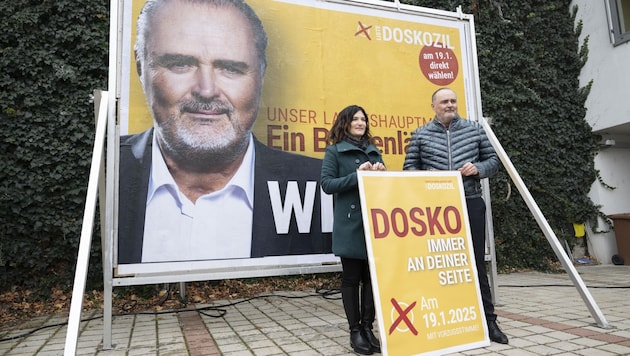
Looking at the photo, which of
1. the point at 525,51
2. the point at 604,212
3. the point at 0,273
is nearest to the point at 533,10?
the point at 525,51

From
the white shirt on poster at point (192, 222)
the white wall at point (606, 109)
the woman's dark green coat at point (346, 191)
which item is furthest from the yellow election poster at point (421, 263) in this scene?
the white wall at point (606, 109)

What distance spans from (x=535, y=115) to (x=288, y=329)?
6.30m

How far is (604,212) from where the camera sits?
25.3 ft

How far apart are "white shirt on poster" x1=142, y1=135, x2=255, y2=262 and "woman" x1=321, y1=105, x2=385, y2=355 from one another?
101 centimetres

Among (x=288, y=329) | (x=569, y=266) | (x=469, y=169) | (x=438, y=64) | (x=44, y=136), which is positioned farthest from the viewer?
(x=44, y=136)

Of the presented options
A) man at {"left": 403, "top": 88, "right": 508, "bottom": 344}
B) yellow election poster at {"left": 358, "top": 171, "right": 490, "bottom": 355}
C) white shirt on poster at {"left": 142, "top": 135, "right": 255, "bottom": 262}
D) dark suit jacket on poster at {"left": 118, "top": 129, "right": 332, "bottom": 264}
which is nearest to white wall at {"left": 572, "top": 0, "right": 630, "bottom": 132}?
man at {"left": 403, "top": 88, "right": 508, "bottom": 344}

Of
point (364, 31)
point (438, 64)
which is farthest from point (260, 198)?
point (438, 64)

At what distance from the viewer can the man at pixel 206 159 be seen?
3256 mm

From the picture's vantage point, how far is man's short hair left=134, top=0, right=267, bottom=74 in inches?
130

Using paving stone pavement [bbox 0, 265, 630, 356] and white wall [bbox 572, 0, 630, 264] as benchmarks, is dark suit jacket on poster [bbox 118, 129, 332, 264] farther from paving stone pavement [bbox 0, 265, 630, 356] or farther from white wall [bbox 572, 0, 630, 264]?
white wall [bbox 572, 0, 630, 264]

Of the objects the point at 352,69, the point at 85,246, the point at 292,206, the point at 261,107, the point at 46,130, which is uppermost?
the point at 352,69

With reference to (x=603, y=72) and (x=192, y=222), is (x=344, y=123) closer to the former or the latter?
(x=192, y=222)

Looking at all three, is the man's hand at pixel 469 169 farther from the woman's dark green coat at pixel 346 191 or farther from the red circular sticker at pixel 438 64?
the red circular sticker at pixel 438 64

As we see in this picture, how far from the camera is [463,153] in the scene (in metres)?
3.08
